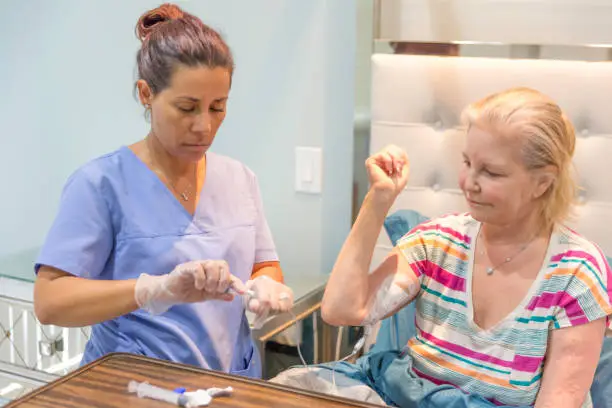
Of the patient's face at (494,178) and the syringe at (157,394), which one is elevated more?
the patient's face at (494,178)

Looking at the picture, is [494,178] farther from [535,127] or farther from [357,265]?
[357,265]

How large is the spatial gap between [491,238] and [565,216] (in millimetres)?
146

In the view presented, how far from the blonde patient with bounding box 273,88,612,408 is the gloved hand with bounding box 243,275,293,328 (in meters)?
0.09

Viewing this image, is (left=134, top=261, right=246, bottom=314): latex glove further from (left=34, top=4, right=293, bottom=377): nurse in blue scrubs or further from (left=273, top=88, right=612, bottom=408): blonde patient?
(left=273, top=88, right=612, bottom=408): blonde patient

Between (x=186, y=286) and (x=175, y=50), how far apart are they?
45 centimetres

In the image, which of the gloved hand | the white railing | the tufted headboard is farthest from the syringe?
the white railing

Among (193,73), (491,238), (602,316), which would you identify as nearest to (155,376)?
(193,73)

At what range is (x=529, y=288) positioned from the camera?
1.47m

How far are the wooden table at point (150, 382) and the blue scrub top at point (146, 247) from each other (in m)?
0.13

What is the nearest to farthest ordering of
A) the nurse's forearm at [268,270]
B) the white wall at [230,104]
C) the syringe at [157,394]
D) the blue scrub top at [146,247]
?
the syringe at [157,394], the blue scrub top at [146,247], the nurse's forearm at [268,270], the white wall at [230,104]

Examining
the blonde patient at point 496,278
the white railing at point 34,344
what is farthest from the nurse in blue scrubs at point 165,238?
the white railing at point 34,344

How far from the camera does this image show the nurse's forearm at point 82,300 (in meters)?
1.42

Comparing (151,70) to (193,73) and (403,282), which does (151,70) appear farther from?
(403,282)

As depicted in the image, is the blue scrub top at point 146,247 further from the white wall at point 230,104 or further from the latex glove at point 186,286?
the white wall at point 230,104
